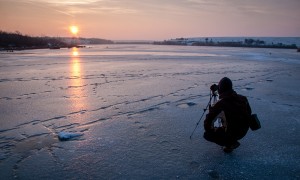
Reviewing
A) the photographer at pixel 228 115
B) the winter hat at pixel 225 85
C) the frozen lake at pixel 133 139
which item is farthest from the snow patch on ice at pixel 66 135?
the winter hat at pixel 225 85

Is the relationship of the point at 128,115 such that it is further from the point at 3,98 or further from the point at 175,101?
the point at 3,98

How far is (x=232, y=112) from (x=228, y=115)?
0.26ft

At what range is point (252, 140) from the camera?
5055 mm

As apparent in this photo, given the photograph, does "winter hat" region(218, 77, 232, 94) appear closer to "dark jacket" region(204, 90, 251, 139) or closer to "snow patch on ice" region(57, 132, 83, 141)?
"dark jacket" region(204, 90, 251, 139)

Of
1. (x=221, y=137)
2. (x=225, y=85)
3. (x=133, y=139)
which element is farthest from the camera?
(x=133, y=139)

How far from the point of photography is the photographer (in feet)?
13.3

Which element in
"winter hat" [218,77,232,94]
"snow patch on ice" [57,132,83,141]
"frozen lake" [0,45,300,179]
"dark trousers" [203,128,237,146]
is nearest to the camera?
"frozen lake" [0,45,300,179]

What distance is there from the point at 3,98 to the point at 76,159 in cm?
548

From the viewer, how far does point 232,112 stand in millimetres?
4062

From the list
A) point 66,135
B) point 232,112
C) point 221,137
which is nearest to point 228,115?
point 232,112

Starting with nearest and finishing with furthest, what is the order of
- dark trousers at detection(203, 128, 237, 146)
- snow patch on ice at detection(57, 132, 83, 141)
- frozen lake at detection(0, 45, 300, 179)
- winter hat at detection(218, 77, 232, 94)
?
frozen lake at detection(0, 45, 300, 179), winter hat at detection(218, 77, 232, 94), dark trousers at detection(203, 128, 237, 146), snow patch on ice at detection(57, 132, 83, 141)

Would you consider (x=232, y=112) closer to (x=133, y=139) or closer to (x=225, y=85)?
(x=225, y=85)

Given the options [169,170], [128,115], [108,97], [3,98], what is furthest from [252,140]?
[3,98]

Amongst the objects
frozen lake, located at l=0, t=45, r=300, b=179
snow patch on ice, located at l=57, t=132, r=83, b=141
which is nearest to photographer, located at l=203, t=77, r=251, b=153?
frozen lake, located at l=0, t=45, r=300, b=179
